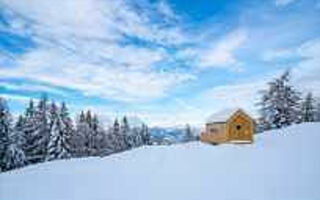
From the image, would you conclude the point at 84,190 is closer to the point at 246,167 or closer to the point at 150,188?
the point at 150,188

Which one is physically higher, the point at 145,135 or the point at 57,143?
the point at 145,135

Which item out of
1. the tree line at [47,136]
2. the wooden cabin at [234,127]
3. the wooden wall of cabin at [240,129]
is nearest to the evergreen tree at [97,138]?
the tree line at [47,136]

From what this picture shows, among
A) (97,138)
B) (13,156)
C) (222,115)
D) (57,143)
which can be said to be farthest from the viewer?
(97,138)

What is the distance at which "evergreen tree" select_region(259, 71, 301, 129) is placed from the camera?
4609 cm

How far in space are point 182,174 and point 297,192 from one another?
7.88 metres

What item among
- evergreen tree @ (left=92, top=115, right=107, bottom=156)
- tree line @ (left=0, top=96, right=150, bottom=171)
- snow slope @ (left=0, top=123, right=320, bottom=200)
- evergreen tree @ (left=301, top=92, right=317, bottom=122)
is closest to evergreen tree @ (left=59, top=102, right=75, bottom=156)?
tree line @ (left=0, top=96, right=150, bottom=171)

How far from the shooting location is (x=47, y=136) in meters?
48.4

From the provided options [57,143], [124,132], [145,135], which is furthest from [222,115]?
[145,135]

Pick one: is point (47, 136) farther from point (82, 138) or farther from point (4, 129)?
point (82, 138)

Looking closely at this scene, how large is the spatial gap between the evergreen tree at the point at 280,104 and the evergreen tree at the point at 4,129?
33681 millimetres

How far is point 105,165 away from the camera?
2825 centimetres

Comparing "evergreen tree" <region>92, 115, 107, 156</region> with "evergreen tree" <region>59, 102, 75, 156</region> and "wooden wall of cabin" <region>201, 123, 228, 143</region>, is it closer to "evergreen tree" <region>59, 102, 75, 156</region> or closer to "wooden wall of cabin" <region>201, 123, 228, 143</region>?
"evergreen tree" <region>59, 102, 75, 156</region>

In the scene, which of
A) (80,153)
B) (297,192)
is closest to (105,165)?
(297,192)

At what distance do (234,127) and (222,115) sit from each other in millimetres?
2610
